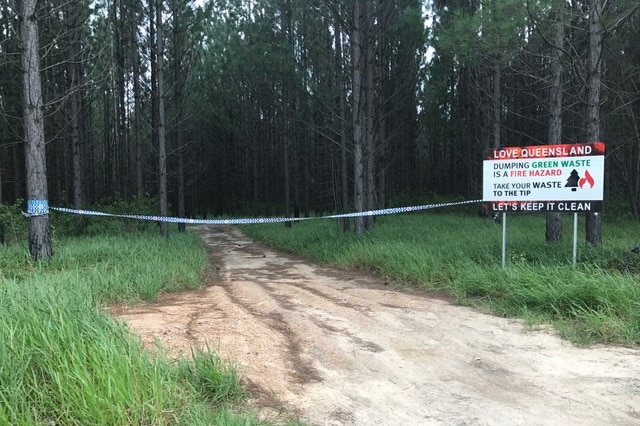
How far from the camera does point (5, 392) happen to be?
2709 mm

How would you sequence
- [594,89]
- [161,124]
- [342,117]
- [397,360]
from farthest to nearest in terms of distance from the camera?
[342,117] < [161,124] < [594,89] < [397,360]

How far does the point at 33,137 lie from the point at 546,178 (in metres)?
9.23

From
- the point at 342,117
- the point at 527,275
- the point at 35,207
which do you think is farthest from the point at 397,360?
the point at 342,117

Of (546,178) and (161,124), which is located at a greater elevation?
(161,124)

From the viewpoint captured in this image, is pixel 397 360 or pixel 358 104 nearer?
pixel 397 360

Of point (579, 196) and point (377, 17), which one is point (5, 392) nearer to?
point (579, 196)

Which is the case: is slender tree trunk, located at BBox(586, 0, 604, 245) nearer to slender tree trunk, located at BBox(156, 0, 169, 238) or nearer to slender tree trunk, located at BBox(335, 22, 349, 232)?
slender tree trunk, located at BBox(335, 22, 349, 232)

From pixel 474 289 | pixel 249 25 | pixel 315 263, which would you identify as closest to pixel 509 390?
pixel 474 289

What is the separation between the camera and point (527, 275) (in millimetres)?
6578

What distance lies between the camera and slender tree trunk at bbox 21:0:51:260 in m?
8.42

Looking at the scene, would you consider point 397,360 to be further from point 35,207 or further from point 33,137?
point 33,137

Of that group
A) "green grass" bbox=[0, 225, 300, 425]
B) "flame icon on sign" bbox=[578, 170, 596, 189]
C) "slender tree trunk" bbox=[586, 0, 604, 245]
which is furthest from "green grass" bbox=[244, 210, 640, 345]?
"green grass" bbox=[0, 225, 300, 425]

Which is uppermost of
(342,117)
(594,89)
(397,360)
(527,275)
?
(342,117)

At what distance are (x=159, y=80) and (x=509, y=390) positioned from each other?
47.7ft
